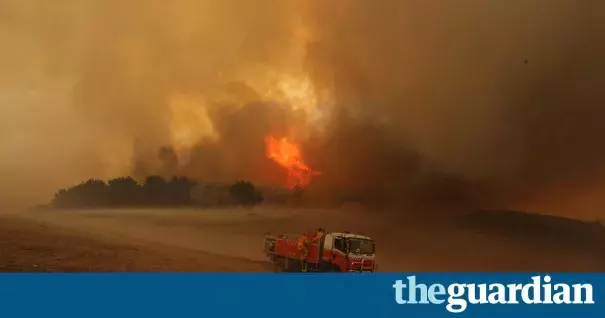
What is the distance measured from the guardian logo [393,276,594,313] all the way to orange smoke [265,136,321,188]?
28.7 inches

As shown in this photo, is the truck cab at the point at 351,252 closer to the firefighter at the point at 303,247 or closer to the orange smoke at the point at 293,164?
the firefighter at the point at 303,247

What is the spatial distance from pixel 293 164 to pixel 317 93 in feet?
1.25

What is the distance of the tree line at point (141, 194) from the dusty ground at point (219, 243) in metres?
0.05

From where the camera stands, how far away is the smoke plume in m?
2.82

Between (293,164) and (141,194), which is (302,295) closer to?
(293,164)

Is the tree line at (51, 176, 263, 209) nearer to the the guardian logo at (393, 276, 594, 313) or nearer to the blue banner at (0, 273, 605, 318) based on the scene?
the blue banner at (0, 273, 605, 318)

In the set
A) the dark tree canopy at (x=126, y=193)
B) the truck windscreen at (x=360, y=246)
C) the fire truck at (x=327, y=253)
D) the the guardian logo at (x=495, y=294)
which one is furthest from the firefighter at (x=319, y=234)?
the dark tree canopy at (x=126, y=193)

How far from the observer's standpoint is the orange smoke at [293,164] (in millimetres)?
2863

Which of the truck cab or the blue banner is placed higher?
the truck cab

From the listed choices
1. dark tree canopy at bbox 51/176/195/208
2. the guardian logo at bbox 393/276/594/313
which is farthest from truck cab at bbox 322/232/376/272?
dark tree canopy at bbox 51/176/195/208

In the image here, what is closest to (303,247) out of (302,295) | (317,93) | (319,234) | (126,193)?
(319,234)

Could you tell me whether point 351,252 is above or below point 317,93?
below

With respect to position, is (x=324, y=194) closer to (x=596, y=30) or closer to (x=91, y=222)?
(x=91, y=222)

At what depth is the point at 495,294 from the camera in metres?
2.79
